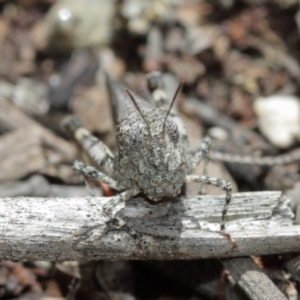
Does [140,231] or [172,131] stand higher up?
[172,131]

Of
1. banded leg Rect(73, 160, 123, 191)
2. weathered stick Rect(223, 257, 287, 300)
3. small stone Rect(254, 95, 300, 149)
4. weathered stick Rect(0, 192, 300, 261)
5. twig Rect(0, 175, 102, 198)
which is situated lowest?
weathered stick Rect(223, 257, 287, 300)

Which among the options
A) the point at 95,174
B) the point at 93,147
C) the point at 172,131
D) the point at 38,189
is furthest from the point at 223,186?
the point at 38,189

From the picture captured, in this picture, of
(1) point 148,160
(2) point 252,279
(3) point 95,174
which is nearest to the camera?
(2) point 252,279

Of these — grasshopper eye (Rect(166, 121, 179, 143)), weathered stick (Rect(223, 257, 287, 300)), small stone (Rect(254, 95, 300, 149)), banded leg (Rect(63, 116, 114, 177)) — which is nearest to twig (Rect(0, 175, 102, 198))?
banded leg (Rect(63, 116, 114, 177))

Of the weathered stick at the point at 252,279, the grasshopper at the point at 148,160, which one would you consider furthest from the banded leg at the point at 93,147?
the weathered stick at the point at 252,279

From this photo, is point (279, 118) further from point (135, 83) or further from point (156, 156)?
point (156, 156)

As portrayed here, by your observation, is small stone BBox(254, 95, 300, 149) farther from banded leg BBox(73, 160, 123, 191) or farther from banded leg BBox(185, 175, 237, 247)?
banded leg BBox(73, 160, 123, 191)
